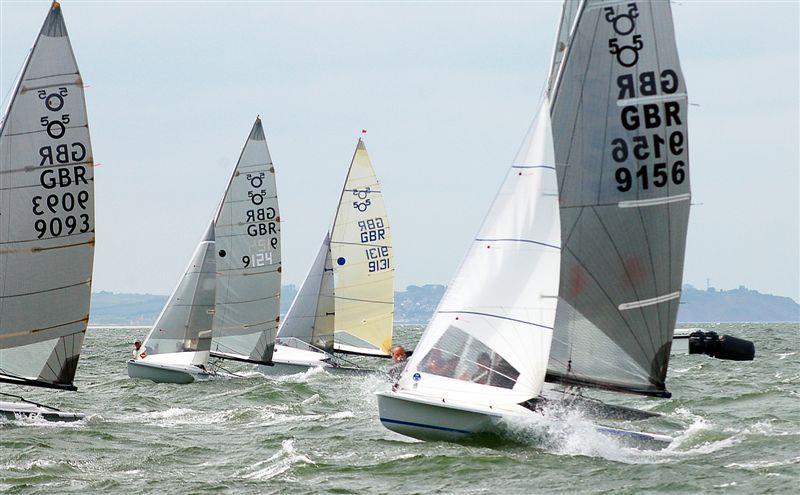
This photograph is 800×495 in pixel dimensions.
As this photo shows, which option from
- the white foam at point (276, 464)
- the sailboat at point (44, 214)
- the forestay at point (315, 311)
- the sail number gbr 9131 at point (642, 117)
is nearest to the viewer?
the white foam at point (276, 464)

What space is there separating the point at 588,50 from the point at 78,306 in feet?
31.2

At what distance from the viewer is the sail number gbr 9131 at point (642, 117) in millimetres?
18000

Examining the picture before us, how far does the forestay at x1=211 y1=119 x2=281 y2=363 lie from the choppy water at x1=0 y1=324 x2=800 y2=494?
288 inches

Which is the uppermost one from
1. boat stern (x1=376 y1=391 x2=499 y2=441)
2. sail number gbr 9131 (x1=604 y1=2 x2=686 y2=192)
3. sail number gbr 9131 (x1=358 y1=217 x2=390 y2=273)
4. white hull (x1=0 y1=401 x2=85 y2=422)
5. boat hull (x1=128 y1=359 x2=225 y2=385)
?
sail number gbr 9131 (x1=604 y1=2 x2=686 y2=192)

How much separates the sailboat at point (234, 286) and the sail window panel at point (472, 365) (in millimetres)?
16292

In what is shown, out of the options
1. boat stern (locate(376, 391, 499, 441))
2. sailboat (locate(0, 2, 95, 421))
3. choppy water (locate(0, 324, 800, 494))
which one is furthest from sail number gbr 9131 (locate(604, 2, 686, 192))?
sailboat (locate(0, 2, 95, 421))

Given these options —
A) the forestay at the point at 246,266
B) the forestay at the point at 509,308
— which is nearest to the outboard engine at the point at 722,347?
the forestay at the point at 509,308

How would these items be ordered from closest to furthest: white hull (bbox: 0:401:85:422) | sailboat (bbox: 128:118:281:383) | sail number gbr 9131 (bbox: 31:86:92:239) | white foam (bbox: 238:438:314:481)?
white foam (bbox: 238:438:314:481)
sail number gbr 9131 (bbox: 31:86:92:239)
white hull (bbox: 0:401:85:422)
sailboat (bbox: 128:118:281:383)

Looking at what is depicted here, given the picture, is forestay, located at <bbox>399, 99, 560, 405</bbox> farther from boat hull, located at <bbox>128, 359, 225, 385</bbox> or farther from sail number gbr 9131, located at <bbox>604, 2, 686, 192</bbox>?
boat hull, located at <bbox>128, 359, 225, 385</bbox>

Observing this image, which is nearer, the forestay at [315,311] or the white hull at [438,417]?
the white hull at [438,417]

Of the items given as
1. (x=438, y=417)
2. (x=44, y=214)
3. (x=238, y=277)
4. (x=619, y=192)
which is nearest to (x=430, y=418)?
(x=438, y=417)

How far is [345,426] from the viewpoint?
2161cm

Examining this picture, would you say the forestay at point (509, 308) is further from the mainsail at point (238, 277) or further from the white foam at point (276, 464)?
the mainsail at point (238, 277)

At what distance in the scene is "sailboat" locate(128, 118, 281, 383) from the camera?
33.0 metres
